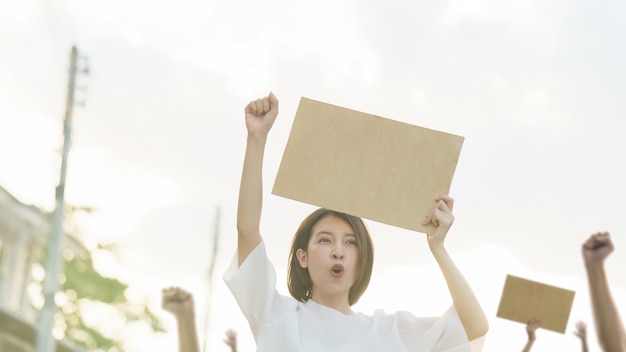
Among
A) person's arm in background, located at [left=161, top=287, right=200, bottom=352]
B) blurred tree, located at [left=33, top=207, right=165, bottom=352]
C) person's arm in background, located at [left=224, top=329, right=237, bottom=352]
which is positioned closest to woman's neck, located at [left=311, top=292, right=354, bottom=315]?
person's arm in background, located at [left=161, top=287, right=200, bottom=352]

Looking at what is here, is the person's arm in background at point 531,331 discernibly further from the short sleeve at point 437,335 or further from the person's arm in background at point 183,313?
the person's arm in background at point 183,313

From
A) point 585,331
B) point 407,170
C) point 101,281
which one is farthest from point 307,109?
point 101,281

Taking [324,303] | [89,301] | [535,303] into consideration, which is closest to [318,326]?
[324,303]

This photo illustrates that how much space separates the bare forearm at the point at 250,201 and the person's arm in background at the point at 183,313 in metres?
0.56

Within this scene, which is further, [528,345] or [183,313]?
[528,345]

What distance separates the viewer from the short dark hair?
331 centimetres

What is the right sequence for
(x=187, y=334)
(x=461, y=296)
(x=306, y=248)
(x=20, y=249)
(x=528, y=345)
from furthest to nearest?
(x=20, y=249) < (x=528, y=345) < (x=306, y=248) < (x=461, y=296) < (x=187, y=334)

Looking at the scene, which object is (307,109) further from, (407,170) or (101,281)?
(101,281)

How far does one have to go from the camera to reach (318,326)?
312cm

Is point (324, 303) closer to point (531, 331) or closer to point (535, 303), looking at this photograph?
point (535, 303)

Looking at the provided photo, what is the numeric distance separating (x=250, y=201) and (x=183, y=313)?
0.63 metres

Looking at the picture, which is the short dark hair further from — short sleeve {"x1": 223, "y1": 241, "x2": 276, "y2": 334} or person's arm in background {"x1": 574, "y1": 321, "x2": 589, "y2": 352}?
person's arm in background {"x1": 574, "y1": 321, "x2": 589, "y2": 352}

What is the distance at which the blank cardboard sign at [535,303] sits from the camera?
3785 mm

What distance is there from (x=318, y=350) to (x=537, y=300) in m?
1.15
